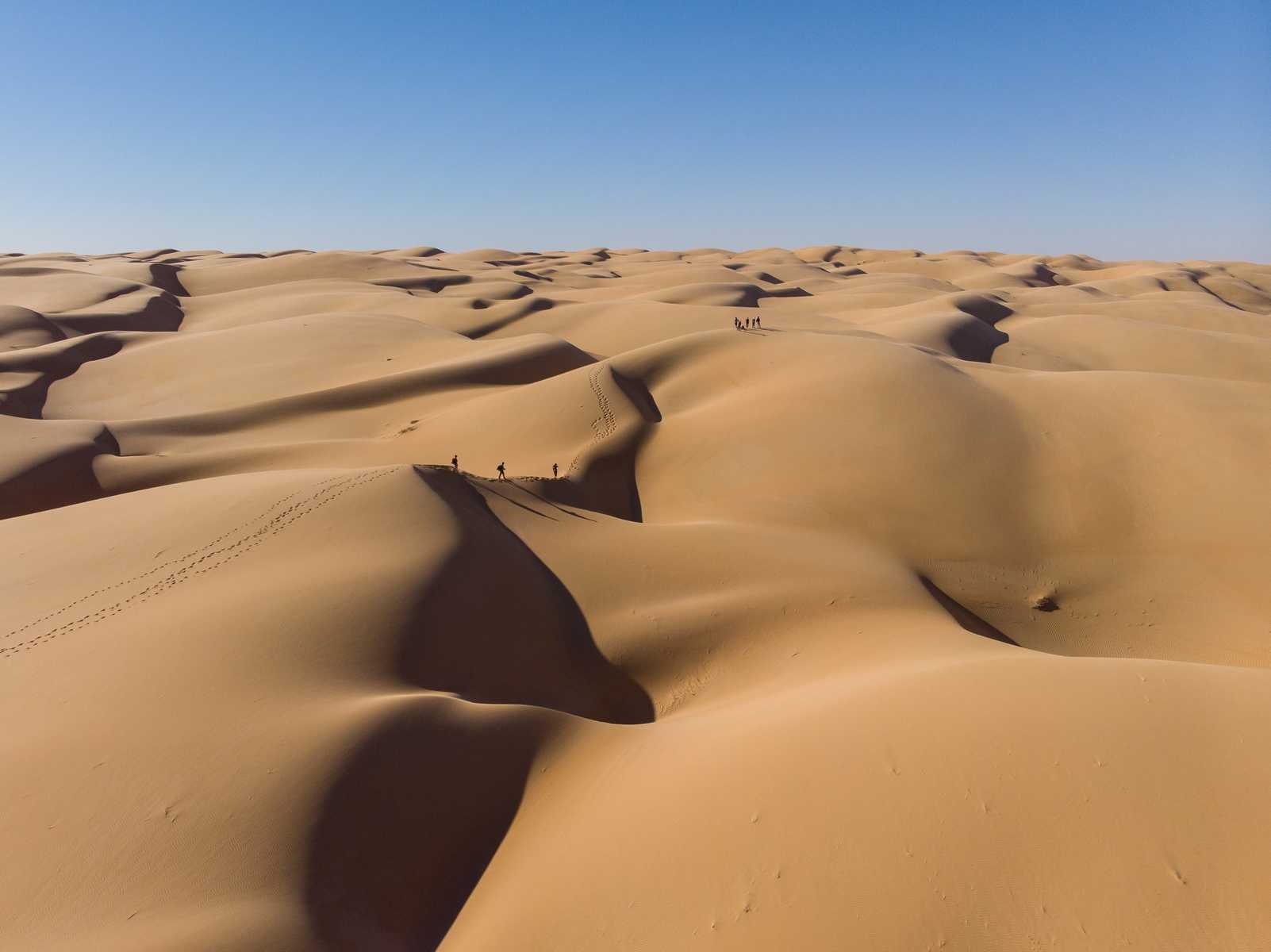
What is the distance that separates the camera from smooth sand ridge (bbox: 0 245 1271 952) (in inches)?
166

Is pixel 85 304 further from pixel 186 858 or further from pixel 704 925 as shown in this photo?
pixel 704 925

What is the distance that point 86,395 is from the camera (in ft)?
72.7

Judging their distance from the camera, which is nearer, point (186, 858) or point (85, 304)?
point (186, 858)

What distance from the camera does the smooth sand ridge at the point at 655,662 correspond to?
13.8 feet

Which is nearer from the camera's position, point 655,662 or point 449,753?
point 449,753

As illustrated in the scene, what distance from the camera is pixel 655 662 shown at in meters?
8.31

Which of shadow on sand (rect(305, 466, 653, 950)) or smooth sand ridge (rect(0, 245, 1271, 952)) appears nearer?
smooth sand ridge (rect(0, 245, 1271, 952))

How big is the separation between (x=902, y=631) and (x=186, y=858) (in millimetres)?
6570

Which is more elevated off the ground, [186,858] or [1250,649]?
[186,858]

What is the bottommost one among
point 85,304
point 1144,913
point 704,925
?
point 85,304

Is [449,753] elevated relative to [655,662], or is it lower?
elevated

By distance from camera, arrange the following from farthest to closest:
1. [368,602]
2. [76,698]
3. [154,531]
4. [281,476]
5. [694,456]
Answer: [694,456] → [281,476] → [154,531] → [368,602] → [76,698]

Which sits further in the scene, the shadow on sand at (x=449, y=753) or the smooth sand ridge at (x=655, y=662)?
the shadow on sand at (x=449, y=753)

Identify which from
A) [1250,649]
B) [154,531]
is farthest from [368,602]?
[1250,649]
